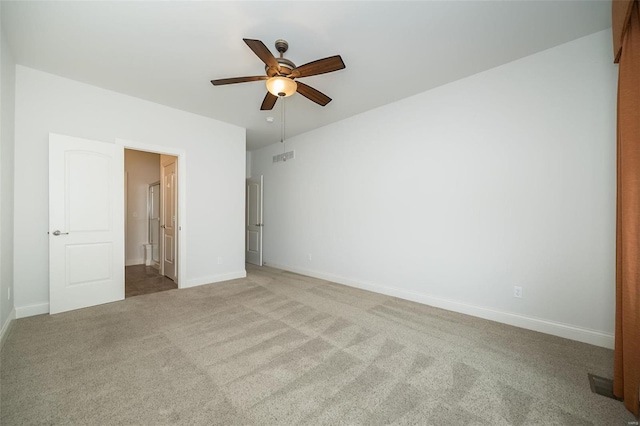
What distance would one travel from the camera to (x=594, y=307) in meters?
2.45

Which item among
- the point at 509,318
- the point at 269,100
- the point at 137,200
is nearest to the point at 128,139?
the point at 269,100

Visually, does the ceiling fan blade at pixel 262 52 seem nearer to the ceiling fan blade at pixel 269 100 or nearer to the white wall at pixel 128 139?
the ceiling fan blade at pixel 269 100

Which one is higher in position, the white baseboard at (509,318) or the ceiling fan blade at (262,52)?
the ceiling fan blade at (262,52)

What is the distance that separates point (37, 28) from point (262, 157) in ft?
14.0

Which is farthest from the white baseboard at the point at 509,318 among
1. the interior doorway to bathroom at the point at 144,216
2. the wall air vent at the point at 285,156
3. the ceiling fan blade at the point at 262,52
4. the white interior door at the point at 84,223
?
the interior doorway to bathroom at the point at 144,216

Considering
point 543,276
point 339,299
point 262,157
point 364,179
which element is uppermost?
point 262,157

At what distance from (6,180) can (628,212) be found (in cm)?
A: 542

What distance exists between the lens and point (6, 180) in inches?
105

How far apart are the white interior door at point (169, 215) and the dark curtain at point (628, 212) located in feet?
17.5

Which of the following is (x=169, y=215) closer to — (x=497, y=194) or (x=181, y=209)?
(x=181, y=209)

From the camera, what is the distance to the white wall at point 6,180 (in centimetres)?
248

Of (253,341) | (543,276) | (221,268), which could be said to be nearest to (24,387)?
(253,341)

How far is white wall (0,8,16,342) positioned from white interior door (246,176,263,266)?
384 centimetres

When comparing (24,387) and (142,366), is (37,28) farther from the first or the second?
(142,366)
